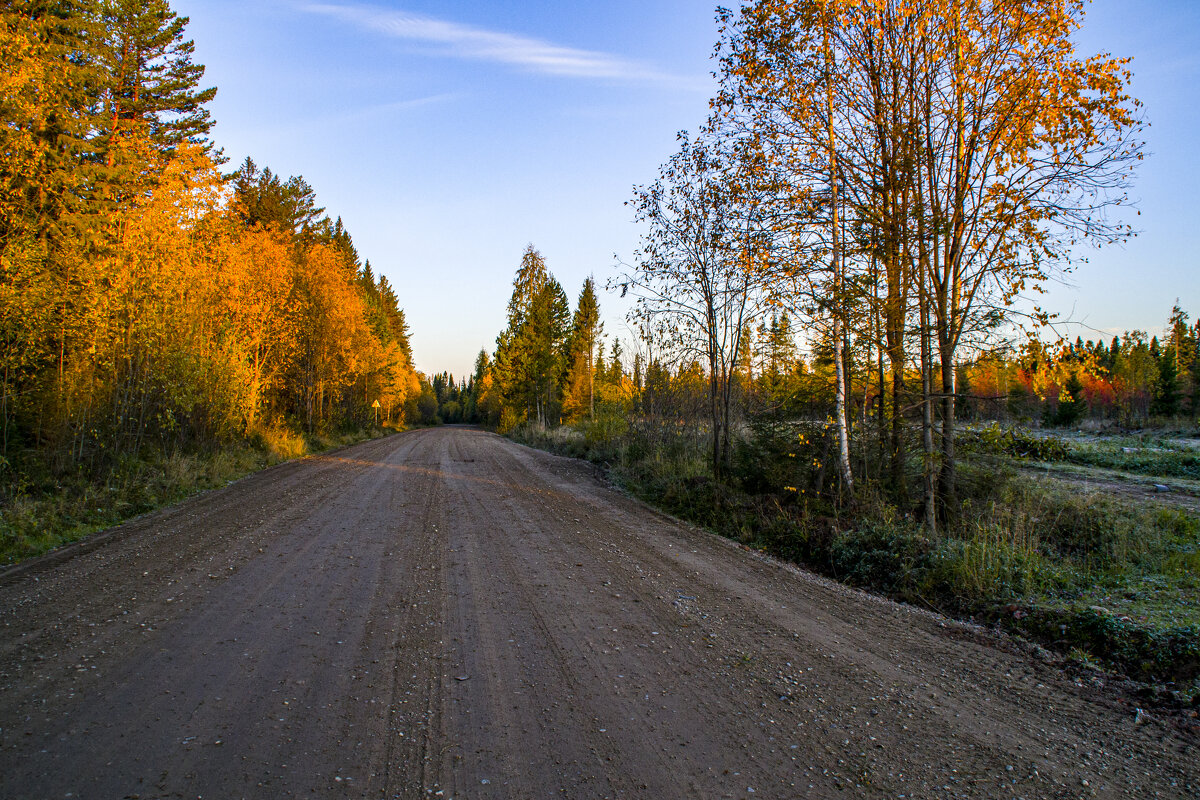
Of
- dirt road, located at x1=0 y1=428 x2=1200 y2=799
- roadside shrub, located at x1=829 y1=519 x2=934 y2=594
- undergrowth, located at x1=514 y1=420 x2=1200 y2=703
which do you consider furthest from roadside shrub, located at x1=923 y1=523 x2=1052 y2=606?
dirt road, located at x1=0 y1=428 x2=1200 y2=799

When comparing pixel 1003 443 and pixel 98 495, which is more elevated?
pixel 1003 443

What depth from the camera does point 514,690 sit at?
3322mm

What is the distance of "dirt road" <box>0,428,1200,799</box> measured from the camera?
254 cm

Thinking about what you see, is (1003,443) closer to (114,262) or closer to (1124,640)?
(1124,640)

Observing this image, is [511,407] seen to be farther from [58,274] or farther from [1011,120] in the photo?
[1011,120]

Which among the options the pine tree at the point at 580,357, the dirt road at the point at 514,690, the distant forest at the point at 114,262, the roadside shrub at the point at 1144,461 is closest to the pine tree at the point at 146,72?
the distant forest at the point at 114,262

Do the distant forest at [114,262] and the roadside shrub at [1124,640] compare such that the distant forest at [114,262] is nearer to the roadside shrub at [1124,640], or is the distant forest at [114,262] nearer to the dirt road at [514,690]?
the dirt road at [514,690]

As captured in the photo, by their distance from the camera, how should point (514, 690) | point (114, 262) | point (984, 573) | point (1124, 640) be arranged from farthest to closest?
1. point (114, 262)
2. point (984, 573)
3. point (1124, 640)
4. point (514, 690)

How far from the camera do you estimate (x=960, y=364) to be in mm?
7637

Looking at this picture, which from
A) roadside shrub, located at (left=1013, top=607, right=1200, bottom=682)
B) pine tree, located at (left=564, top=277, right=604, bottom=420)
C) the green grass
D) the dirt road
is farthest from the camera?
pine tree, located at (left=564, top=277, right=604, bottom=420)

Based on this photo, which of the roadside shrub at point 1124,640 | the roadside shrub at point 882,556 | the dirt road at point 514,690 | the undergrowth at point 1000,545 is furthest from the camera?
the roadside shrub at point 882,556

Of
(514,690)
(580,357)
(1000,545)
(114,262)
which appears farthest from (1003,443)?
(580,357)

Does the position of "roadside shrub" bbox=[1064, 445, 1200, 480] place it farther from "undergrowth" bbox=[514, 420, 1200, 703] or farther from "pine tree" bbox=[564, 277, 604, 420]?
"pine tree" bbox=[564, 277, 604, 420]

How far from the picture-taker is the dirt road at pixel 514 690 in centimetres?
254
